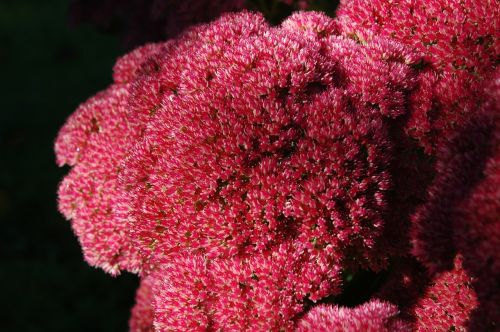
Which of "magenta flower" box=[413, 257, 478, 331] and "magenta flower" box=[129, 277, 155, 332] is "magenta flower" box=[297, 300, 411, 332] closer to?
"magenta flower" box=[413, 257, 478, 331]

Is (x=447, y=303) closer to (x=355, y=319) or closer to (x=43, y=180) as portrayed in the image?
(x=355, y=319)

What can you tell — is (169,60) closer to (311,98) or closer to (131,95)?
(131,95)

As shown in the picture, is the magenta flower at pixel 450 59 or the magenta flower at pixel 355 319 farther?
the magenta flower at pixel 450 59

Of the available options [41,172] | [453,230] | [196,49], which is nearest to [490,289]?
[453,230]

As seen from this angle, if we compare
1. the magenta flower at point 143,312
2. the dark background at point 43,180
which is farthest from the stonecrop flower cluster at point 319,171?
the dark background at point 43,180

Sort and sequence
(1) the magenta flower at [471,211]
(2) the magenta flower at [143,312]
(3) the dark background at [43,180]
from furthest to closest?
Answer: (3) the dark background at [43,180] < (2) the magenta flower at [143,312] < (1) the magenta flower at [471,211]

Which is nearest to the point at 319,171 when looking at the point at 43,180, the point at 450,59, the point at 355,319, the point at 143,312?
the point at 355,319

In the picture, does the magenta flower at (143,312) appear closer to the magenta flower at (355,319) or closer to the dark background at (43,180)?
the magenta flower at (355,319)

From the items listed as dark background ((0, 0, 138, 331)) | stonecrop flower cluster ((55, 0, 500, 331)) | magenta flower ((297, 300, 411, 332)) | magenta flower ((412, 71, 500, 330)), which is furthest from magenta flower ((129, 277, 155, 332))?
dark background ((0, 0, 138, 331))
